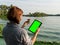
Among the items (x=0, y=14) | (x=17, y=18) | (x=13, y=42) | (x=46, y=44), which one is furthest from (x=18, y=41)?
(x=0, y=14)

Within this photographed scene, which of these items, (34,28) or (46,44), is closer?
(34,28)

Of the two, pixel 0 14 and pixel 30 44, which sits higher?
pixel 30 44

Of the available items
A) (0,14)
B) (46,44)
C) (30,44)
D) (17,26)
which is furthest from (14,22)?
(0,14)

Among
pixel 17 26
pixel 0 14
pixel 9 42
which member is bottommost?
pixel 0 14

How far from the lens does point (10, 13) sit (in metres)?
3.61

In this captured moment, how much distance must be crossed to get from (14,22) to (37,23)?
471mm

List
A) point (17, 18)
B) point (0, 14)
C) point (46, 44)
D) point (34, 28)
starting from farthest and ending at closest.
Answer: point (0, 14), point (46, 44), point (34, 28), point (17, 18)

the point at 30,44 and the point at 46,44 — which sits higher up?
the point at 30,44

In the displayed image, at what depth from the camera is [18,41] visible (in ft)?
11.9

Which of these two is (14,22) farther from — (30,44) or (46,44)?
(46,44)

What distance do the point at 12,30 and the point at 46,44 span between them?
10772 mm

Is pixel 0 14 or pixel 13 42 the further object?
pixel 0 14

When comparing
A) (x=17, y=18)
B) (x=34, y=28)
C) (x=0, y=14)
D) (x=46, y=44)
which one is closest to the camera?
(x=17, y=18)

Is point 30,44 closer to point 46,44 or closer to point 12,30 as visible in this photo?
point 12,30
